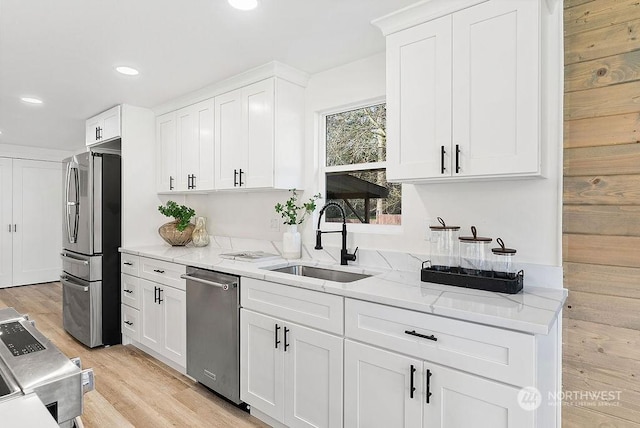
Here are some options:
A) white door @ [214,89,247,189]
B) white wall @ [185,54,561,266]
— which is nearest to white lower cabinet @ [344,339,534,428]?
white wall @ [185,54,561,266]

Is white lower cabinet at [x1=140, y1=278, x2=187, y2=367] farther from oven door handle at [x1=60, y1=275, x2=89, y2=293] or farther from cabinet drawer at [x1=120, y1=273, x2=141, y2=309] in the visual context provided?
oven door handle at [x1=60, y1=275, x2=89, y2=293]

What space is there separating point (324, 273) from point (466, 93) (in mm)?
1428

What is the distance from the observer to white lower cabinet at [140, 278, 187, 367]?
2795mm

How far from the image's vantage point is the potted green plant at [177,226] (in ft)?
11.7

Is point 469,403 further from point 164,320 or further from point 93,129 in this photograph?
point 93,129

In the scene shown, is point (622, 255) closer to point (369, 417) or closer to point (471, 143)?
point (471, 143)

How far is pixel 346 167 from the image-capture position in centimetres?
275

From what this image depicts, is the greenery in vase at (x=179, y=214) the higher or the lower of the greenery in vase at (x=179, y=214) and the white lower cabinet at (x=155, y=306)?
the higher

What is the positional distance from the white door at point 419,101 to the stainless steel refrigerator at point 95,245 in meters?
2.80

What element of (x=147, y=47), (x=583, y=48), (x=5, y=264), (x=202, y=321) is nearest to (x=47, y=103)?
(x=147, y=47)

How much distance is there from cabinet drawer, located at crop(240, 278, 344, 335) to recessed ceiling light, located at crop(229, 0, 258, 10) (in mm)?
1501

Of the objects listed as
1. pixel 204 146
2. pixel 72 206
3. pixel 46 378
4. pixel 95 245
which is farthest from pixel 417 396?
pixel 72 206

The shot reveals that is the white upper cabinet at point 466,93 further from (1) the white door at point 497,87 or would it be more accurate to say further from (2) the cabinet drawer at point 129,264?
(2) the cabinet drawer at point 129,264

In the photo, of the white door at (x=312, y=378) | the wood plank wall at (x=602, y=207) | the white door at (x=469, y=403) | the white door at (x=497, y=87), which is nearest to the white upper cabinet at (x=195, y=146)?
the white door at (x=312, y=378)
